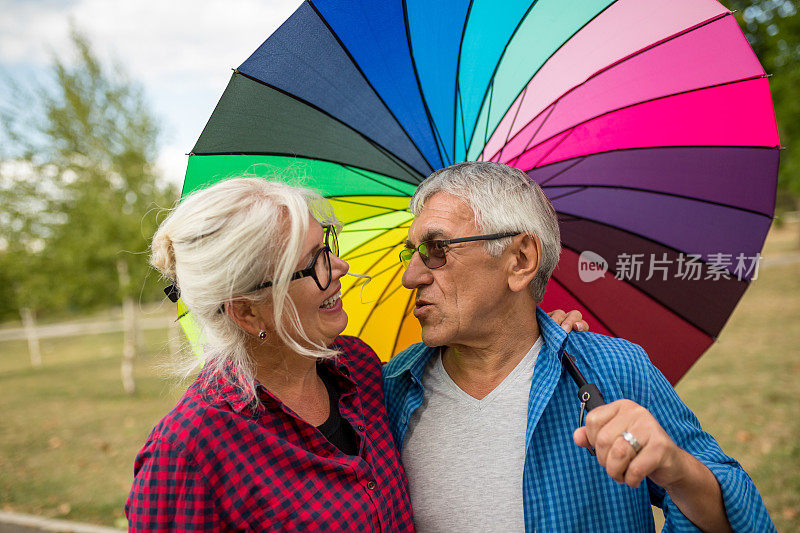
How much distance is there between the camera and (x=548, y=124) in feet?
8.03

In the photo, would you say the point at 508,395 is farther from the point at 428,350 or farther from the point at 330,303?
the point at 330,303

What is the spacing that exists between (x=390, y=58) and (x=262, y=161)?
2.19 feet

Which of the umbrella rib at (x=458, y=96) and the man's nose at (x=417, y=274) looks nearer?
the man's nose at (x=417, y=274)

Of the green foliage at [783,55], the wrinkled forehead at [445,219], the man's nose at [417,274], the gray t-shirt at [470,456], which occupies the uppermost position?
the green foliage at [783,55]

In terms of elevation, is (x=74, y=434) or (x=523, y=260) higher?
(x=523, y=260)

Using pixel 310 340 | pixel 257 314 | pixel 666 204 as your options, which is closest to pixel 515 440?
pixel 310 340

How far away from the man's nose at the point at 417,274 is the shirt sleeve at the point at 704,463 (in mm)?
860

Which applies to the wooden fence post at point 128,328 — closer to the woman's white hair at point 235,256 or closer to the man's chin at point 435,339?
the woman's white hair at point 235,256

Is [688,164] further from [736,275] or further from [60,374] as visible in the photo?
[60,374]

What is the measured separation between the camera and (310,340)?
2.00m

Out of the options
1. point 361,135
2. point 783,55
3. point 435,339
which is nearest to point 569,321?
point 435,339

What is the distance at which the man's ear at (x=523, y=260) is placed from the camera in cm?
223

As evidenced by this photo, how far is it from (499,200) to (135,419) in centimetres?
903

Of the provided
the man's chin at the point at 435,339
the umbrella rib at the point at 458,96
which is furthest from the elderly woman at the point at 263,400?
the umbrella rib at the point at 458,96
